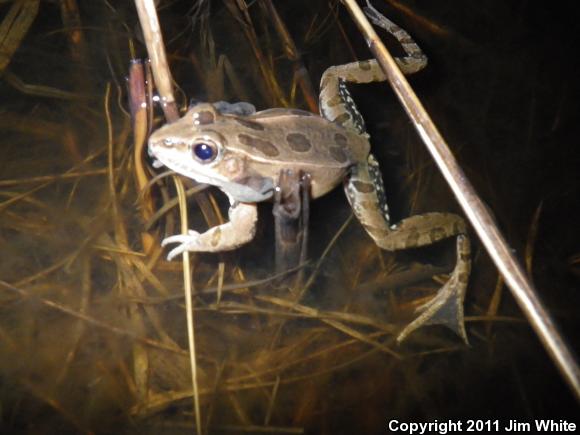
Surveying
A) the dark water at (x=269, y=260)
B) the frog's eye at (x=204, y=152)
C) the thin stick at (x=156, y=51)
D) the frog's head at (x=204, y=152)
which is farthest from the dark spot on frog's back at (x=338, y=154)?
the thin stick at (x=156, y=51)

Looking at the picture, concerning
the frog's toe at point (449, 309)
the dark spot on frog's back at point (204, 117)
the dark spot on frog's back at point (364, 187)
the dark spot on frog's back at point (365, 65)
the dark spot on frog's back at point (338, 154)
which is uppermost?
the dark spot on frog's back at point (204, 117)

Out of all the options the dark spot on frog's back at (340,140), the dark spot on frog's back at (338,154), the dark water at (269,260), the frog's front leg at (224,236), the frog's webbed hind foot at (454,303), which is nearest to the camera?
the dark water at (269,260)

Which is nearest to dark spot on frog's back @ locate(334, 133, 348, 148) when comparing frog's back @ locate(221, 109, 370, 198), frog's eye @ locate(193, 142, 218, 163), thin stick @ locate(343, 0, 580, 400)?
frog's back @ locate(221, 109, 370, 198)

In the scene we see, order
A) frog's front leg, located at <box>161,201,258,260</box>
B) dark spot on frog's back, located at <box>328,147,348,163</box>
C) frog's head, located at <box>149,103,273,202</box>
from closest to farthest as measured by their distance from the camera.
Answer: frog's head, located at <box>149,103,273,202</box> < frog's front leg, located at <box>161,201,258,260</box> < dark spot on frog's back, located at <box>328,147,348,163</box>

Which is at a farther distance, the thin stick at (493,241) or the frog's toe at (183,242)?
the frog's toe at (183,242)

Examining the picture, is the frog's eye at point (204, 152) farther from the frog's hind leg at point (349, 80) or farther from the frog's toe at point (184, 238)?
the frog's hind leg at point (349, 80)

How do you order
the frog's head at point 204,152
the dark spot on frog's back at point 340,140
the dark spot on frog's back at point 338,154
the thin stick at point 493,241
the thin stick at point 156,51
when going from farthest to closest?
the dark spot on frog's back at point 340,140 < the dark spot on frog's back at point 338,154 < the frog's head at point 204,152 < the thin stick at point 156,51 < the thin stick at point 493,241

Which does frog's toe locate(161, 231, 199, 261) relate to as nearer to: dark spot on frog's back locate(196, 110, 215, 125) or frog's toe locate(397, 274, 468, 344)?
dark spot on frog's back locate(196, 110, 215, 125)
